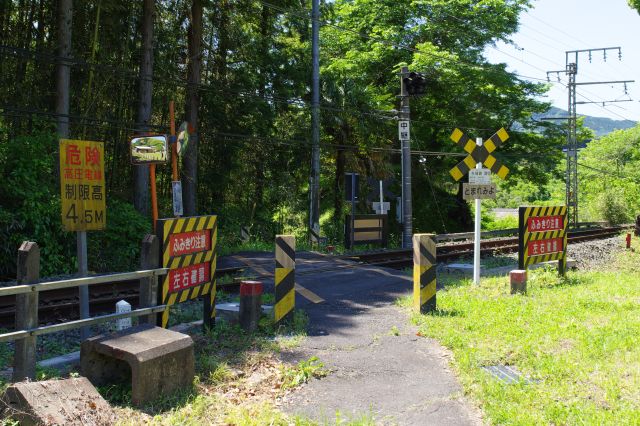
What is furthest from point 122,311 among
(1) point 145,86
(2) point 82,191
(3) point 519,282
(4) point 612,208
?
(4) point 612,208

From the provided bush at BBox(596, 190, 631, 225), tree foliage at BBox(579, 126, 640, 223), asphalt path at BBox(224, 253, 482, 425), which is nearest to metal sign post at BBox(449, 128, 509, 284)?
asphalt path at BBox(224, 253, 482, 425)

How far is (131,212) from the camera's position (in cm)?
1545

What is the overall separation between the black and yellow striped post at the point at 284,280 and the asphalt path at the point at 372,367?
41cm

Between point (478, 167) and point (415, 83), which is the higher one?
point (415, 83)

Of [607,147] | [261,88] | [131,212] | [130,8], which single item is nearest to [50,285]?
[131,212]

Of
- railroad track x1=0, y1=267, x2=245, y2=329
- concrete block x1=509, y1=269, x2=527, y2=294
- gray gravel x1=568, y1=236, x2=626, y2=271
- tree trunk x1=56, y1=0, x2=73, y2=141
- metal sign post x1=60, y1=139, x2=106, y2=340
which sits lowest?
gray gravel x1=568, y1=236, x2=626, y2=271

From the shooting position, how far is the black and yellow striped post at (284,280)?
718cm

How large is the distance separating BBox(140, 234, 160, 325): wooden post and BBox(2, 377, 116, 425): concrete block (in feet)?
4.70

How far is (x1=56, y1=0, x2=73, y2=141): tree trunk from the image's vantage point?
14539 mm

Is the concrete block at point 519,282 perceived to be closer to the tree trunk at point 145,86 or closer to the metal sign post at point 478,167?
the metal sign post at point 478,167

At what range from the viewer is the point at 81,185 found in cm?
641

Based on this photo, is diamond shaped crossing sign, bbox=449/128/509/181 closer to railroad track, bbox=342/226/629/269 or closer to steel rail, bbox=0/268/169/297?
railroad track, bbox=342/226/629/269

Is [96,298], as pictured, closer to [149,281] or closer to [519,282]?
[149,281]

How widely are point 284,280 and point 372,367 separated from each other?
1915mm
